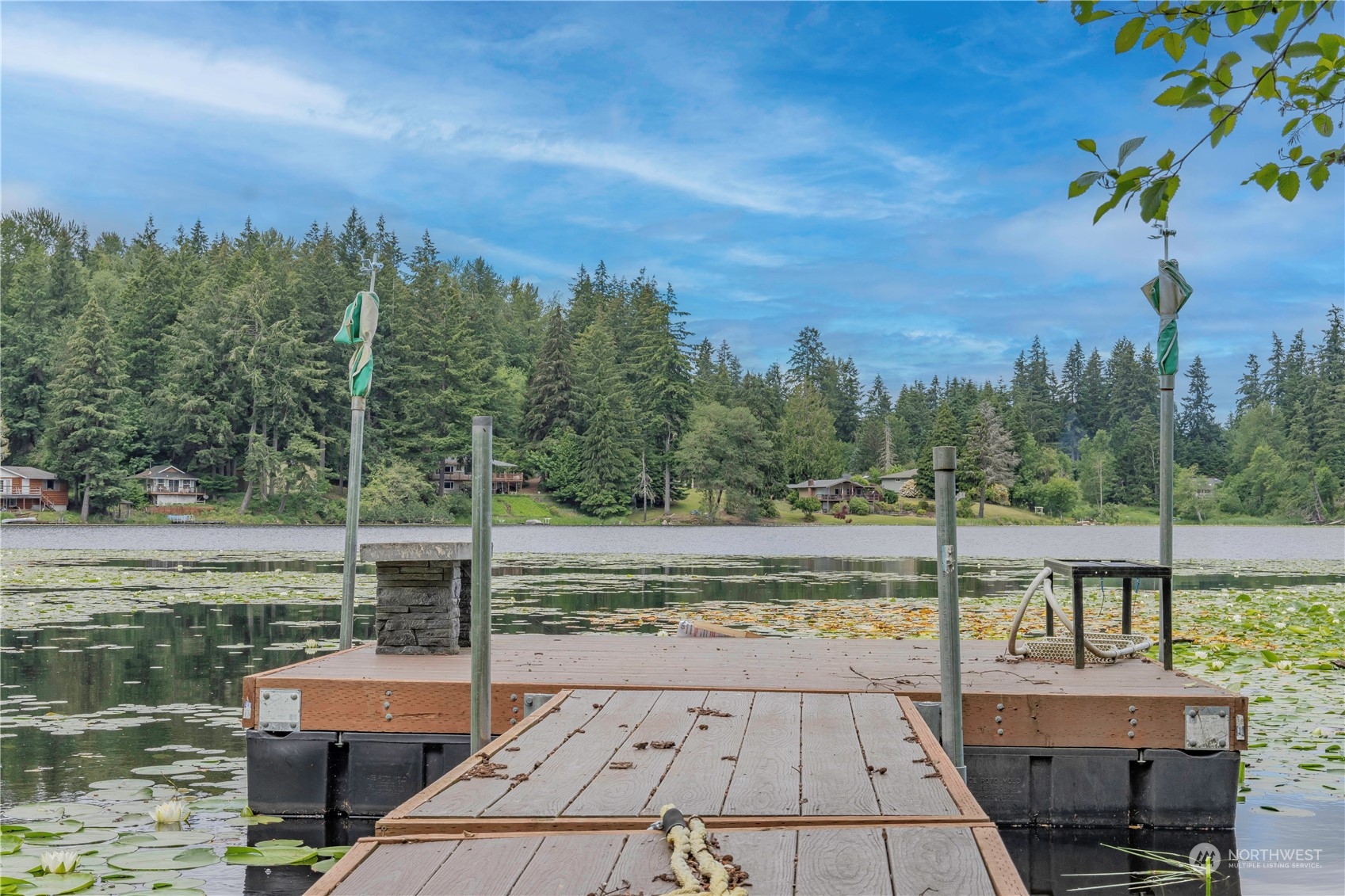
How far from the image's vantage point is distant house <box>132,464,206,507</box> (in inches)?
2726

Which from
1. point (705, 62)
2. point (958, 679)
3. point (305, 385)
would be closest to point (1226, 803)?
point (958, 679)

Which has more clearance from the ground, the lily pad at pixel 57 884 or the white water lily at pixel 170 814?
the lily pad at pixel 57 884

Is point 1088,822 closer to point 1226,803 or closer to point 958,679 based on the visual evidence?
point 1226,803

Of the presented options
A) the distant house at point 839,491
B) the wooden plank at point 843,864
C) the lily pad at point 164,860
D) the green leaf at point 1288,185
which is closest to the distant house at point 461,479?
the distant house at point 839,491

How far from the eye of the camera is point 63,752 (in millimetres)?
6660

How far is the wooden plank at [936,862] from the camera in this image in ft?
8.01

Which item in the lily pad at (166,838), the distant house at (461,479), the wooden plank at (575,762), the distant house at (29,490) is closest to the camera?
the wooden plank at (575,762)

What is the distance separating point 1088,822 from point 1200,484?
10660 cm

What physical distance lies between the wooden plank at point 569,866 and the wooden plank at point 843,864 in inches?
19.1

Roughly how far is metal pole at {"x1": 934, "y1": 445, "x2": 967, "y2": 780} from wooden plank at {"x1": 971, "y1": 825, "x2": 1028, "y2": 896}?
5.08ft

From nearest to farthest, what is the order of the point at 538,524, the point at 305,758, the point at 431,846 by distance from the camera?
the point at 431,846 < the point at 305,758 < the point at 538,524

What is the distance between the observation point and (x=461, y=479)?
259 feet

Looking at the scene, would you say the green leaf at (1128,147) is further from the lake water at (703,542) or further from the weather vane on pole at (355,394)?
the lake water at (703,542)

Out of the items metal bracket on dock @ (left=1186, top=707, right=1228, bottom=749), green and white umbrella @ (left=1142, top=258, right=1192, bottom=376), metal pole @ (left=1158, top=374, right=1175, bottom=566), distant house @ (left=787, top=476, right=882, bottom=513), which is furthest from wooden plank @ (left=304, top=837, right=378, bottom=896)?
distant house @ (left=787, top=476, right=882, bottom=513)
